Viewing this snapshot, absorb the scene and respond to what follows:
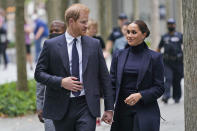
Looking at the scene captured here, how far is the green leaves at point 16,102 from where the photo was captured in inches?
452

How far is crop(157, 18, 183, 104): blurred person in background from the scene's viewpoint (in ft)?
40.5

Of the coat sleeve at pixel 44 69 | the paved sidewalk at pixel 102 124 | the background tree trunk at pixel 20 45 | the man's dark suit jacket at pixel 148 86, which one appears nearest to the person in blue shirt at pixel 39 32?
the background tree trunk at pixel 20 45

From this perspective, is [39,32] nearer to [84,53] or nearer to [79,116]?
[84,53]

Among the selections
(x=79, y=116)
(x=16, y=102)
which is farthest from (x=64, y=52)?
(x=16, y=102)

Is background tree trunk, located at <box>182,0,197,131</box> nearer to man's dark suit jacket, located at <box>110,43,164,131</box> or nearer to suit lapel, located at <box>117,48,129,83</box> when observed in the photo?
man's dark suit jacket, located at <box>110,43,164,131</box>

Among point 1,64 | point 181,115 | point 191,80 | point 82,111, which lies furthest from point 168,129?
point 1,64

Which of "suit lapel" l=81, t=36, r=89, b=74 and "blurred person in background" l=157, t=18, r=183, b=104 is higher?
"suit lapel" l=81, t=36, r=89, b=74

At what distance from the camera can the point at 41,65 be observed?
227 inches

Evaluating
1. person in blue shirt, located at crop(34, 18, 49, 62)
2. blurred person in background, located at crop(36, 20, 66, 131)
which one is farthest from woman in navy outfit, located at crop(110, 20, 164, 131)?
person in blue shirt, located at crop(34, 18, 49, 62)

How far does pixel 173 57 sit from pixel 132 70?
6596 millimetres

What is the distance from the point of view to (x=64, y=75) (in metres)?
5.65

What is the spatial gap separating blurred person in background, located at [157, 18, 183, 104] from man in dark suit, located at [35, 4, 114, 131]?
6.76 metres

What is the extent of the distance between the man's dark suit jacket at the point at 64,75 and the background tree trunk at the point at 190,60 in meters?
0.89

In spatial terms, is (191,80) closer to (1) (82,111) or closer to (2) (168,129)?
(1) (82,111)
